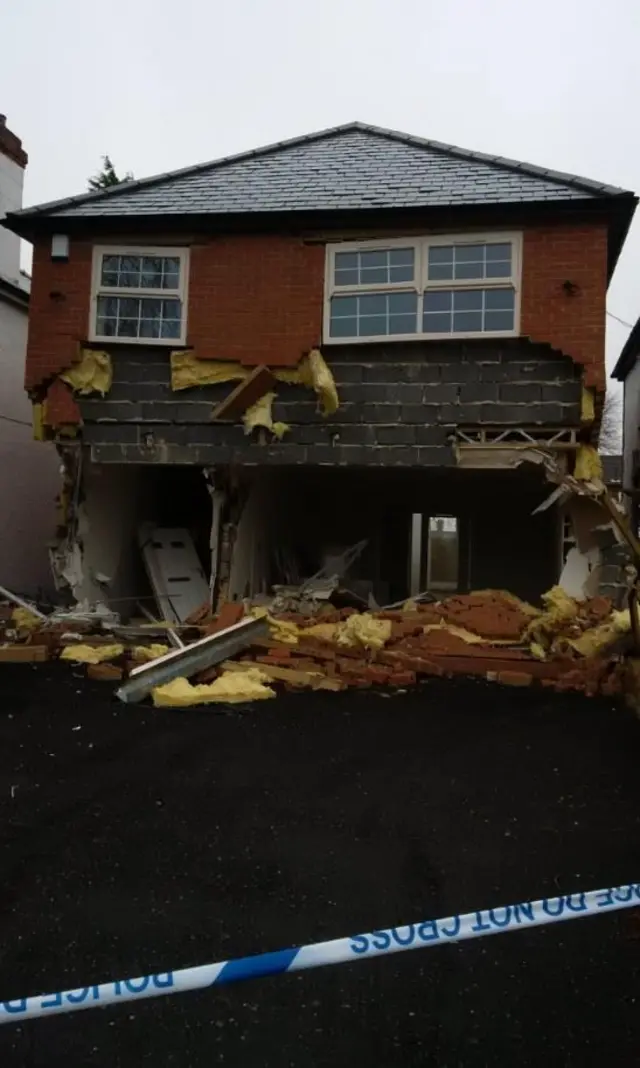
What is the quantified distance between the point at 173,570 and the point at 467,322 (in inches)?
216

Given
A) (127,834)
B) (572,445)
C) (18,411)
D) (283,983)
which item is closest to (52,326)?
(18,411)

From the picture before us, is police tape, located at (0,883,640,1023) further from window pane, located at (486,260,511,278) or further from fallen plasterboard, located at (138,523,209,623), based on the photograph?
fallen plasterboard, located at (138,523,209,623)

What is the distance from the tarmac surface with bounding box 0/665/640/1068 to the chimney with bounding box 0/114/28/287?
964cm

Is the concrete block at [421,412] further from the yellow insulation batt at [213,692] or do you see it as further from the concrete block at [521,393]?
the yellow insulation batt at [213,692]

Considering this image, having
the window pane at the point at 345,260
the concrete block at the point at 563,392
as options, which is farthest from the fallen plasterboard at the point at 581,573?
the window pane at the point at 345,260

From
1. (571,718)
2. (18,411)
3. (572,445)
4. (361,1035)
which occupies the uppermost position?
(18,411)

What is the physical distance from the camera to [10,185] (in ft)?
43.1

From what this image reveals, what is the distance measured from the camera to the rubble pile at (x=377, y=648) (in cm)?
723

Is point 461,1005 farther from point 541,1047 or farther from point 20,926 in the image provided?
point 20,926

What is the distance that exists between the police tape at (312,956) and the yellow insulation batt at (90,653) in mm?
6283

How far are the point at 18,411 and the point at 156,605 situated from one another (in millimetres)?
4452

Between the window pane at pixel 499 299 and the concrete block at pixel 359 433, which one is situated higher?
the window pane at pixel 499 299

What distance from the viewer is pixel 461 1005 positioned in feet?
8.98

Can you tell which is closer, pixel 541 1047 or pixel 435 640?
pixel 541 1047
